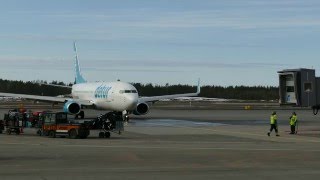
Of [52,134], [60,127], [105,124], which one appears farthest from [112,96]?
[60,127]

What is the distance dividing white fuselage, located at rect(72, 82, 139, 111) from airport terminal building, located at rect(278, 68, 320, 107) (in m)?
17.5

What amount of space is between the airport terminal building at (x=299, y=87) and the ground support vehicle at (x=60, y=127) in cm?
1255

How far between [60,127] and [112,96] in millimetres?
20226

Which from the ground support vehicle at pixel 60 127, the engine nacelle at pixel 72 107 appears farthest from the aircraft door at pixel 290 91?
the engine nacelle at pixel 72 107

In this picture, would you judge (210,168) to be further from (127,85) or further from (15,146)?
(127,85)

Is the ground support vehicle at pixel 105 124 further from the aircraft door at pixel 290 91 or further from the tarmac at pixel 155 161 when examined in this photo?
the aircraft door at pixel 290 91

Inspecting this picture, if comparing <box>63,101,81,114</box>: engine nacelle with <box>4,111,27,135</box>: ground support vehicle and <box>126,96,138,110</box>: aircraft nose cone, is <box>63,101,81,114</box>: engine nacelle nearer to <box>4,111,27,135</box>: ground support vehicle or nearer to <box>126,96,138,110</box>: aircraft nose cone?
<box>126,96,138,110</box>: aircraft nose cone

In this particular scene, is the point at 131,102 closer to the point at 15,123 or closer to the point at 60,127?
the point at 15,123

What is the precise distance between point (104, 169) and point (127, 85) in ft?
118

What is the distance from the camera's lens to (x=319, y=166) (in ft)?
62.2

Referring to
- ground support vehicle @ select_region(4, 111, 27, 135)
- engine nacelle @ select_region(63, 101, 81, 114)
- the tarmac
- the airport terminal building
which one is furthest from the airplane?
the tarmac

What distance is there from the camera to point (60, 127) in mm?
33406

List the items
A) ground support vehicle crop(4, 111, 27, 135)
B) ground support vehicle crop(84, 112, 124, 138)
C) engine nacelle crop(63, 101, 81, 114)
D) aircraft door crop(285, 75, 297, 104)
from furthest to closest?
engine nacelle crop(63, 101, 81, 114)
ground support vehicle crop(4, 111, 27, 135)
aircraft door crop(285, 75, 297, 104)
ground support vehicle crop(84, 112, 124, 138)

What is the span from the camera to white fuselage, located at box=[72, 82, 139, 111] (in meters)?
51.9
